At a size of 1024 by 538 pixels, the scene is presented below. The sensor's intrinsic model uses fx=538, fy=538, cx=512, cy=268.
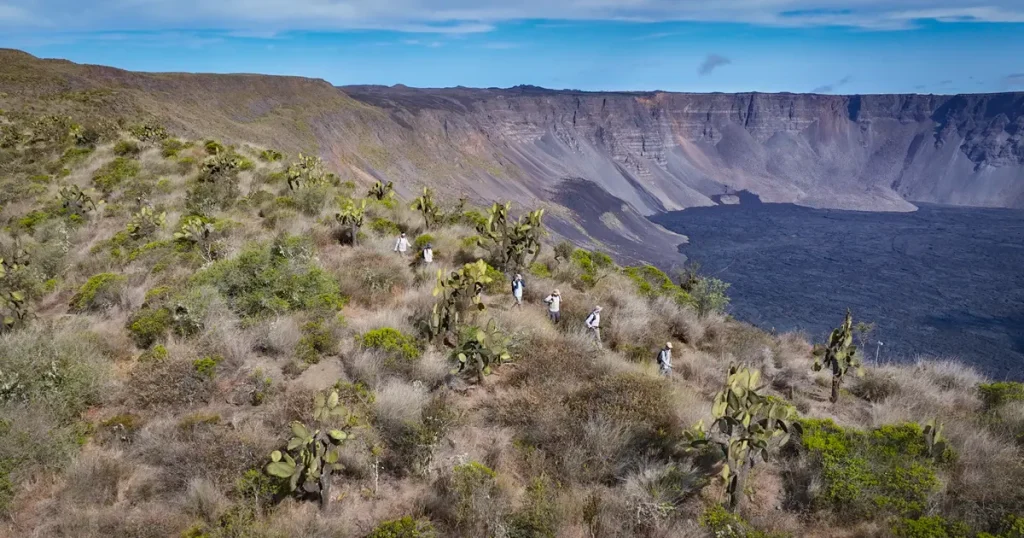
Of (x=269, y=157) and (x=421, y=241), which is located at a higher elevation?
(x=269, y=157)

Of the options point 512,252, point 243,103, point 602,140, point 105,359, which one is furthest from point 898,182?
point 105,359

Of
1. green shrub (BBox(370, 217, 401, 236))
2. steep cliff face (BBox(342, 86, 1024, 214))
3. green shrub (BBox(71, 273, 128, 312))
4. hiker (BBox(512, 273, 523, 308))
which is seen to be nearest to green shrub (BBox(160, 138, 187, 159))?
green shrub (BBox(370, 217, 401, 236))

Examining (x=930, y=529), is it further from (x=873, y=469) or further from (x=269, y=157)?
(x=269, y=157)

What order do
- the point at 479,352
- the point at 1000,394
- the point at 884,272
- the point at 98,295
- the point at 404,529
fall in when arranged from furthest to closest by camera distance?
1. the point at 884,272
2. the point at 98,295
3. the point at 1000,394
4. the point at 479,352
5. the point at 404,529

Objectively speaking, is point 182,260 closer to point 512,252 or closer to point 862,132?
point 512,252

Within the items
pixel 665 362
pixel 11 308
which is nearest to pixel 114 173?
pixel 11 308

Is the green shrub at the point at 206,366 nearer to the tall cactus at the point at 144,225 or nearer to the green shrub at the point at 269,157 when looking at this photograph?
the tall cactus at the point at 144,225

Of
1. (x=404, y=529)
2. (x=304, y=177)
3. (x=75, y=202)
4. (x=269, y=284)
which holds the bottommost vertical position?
(x=404, y=529)
